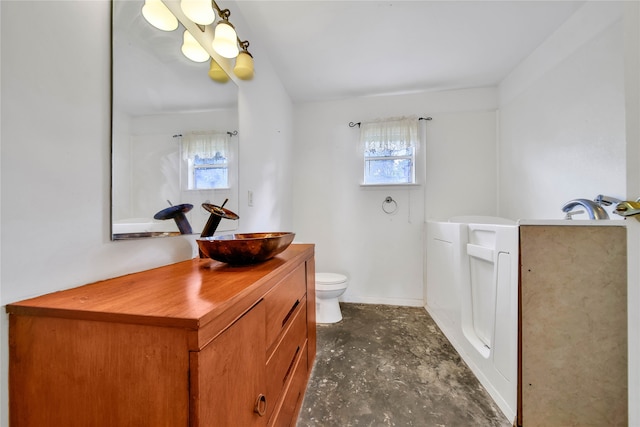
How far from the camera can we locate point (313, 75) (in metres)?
2.33

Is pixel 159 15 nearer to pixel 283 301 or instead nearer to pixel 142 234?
pixel 142 234

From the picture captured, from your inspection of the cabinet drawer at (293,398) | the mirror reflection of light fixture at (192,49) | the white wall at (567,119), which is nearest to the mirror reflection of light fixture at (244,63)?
the mirror reflection of light fixture at (192,49)

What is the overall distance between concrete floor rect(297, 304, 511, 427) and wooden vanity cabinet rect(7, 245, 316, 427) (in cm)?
81

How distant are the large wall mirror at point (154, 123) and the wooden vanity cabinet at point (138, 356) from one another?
0.33 m

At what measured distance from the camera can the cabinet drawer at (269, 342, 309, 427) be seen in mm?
862

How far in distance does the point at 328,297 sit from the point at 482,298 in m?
1.17

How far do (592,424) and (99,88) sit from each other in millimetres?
2356

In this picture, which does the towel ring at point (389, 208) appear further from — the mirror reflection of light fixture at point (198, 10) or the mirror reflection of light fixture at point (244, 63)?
the mirror reflection of light fixture at point (198, 10)

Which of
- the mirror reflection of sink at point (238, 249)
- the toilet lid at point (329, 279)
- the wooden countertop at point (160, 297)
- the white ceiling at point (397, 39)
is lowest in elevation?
the toilet lid at point (329, 279)

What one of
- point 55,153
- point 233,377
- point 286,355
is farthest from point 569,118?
point 55,153

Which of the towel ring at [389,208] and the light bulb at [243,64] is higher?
the light bulb at [243,64]

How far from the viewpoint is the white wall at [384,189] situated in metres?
2.52

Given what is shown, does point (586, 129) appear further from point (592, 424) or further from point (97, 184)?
point (97, 184)

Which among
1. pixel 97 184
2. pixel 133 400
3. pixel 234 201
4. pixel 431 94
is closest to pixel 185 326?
pixel 133 400
